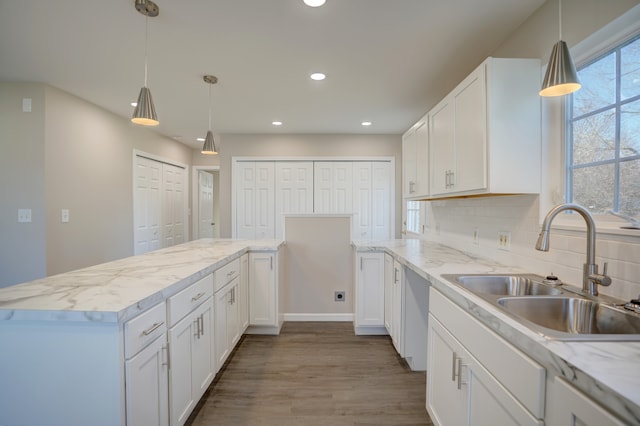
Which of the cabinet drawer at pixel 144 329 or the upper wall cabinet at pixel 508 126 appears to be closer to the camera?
the cabinet drawer at pixel 144 329

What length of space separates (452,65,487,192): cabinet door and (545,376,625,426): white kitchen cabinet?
43.7 inches

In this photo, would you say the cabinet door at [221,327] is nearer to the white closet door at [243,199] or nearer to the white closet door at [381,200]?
the white closet door at [243,199]

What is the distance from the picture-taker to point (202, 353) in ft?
5.88

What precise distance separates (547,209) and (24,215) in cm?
440

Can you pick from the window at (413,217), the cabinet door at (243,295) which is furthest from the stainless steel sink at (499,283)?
the window at (413,217)

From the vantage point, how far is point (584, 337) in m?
0.82

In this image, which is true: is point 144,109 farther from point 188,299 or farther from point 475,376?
point 475,376

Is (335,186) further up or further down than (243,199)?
further up

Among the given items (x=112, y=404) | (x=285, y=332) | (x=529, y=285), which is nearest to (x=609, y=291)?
(x=529, y=285)

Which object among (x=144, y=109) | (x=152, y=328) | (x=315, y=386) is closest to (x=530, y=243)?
(x=315, y=386)

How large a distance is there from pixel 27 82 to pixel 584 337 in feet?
14.6

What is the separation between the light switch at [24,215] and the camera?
112 inches

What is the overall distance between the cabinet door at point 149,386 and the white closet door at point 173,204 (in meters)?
4.26

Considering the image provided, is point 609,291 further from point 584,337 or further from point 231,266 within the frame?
point 231,266
